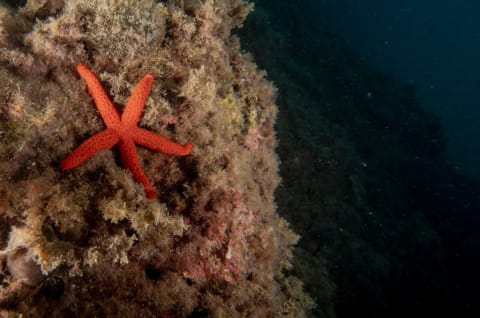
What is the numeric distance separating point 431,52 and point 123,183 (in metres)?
107

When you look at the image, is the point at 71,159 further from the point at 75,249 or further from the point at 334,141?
the point at 334,141

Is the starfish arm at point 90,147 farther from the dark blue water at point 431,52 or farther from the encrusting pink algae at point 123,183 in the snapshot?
the dark blue water at point 431,52

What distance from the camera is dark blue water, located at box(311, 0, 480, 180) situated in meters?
54.4

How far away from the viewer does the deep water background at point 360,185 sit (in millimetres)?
11433

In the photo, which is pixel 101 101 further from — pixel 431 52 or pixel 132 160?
pixel 431 52

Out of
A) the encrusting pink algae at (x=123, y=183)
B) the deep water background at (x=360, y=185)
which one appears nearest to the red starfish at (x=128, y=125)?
the encrusting pink algae at (x=123, y=183)

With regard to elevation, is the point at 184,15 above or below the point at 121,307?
above

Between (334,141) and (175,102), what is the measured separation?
1131 centimetres

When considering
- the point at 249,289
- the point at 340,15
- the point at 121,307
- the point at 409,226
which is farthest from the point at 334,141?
the point at 340,15

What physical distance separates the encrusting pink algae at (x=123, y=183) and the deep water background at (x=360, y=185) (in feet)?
19.0

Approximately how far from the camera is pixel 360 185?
14328 mm

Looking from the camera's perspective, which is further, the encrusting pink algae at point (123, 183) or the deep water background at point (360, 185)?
the deep water background at point (360, 185)

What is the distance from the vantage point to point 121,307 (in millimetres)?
3562

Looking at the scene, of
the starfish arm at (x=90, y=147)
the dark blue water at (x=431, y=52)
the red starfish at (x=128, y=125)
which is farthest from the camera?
the dark blue water at (x=431, y=52)
